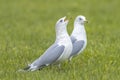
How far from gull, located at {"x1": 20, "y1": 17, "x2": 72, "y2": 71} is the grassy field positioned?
0.50 ft

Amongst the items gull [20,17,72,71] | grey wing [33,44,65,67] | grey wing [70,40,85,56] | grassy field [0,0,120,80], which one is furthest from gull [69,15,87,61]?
grey wing [33,44,65,67]

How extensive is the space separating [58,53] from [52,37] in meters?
5.65

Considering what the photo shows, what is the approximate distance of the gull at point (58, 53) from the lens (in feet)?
30.8

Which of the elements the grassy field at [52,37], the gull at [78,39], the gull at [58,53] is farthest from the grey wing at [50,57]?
the gull at [78,39]

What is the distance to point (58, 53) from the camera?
9.45 metres

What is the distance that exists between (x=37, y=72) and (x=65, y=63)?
4.33ft

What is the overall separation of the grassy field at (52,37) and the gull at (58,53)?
15cm

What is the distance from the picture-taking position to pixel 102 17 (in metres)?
20.0

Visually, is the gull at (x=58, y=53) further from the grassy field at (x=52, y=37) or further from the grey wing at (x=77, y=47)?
the grey wing at (x=77, y=47)

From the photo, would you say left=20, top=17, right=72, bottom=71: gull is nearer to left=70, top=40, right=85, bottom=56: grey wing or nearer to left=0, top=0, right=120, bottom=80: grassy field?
left=0, top=0, right=120, bottom=80: grassy field

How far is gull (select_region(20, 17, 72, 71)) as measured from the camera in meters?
9.39

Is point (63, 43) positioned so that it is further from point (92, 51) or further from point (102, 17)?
point (102, 17)

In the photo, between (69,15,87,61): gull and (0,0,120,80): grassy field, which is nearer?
(0,0,120,80): grassy field

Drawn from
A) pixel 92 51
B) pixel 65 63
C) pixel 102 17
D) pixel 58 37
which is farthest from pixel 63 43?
pixel 102 17
